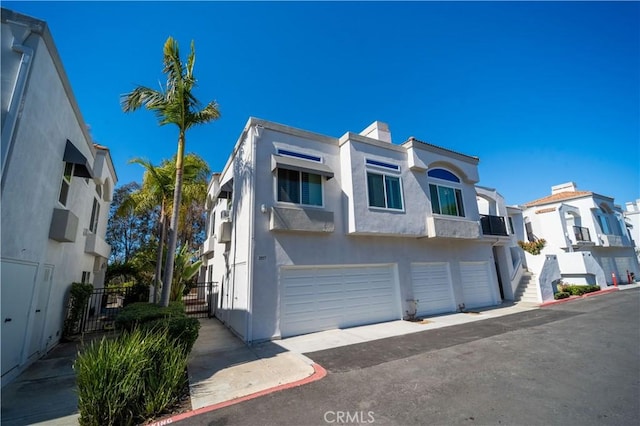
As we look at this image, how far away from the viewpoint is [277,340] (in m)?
9.20

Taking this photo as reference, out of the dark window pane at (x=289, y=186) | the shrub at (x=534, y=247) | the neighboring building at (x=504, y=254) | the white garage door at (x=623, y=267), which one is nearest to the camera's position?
the dark window pane at (x=289, y=186)

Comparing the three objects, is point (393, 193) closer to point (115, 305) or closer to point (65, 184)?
point (65, 184)

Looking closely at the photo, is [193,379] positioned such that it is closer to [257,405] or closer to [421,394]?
[257,405]

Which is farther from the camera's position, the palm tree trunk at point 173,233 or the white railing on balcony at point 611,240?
the white railing on balcony at point 611,240

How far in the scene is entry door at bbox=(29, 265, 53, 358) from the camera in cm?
740

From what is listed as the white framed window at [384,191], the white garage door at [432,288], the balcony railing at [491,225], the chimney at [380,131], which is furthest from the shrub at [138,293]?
the balcony railing at [491,225]

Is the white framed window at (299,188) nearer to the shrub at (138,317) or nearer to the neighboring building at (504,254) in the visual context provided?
the shrub at (138,317)

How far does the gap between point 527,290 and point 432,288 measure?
27.4 feet

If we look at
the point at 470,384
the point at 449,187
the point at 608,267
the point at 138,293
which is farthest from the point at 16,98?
the point at 608,267

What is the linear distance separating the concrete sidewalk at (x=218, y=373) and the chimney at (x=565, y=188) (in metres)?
31.6

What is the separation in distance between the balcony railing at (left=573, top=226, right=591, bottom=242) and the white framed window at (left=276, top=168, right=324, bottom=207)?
26.7 meters

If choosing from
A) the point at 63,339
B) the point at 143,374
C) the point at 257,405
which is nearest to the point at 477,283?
the point at 257,405

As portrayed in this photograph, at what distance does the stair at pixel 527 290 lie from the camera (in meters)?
16.4

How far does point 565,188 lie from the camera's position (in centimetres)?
3086
